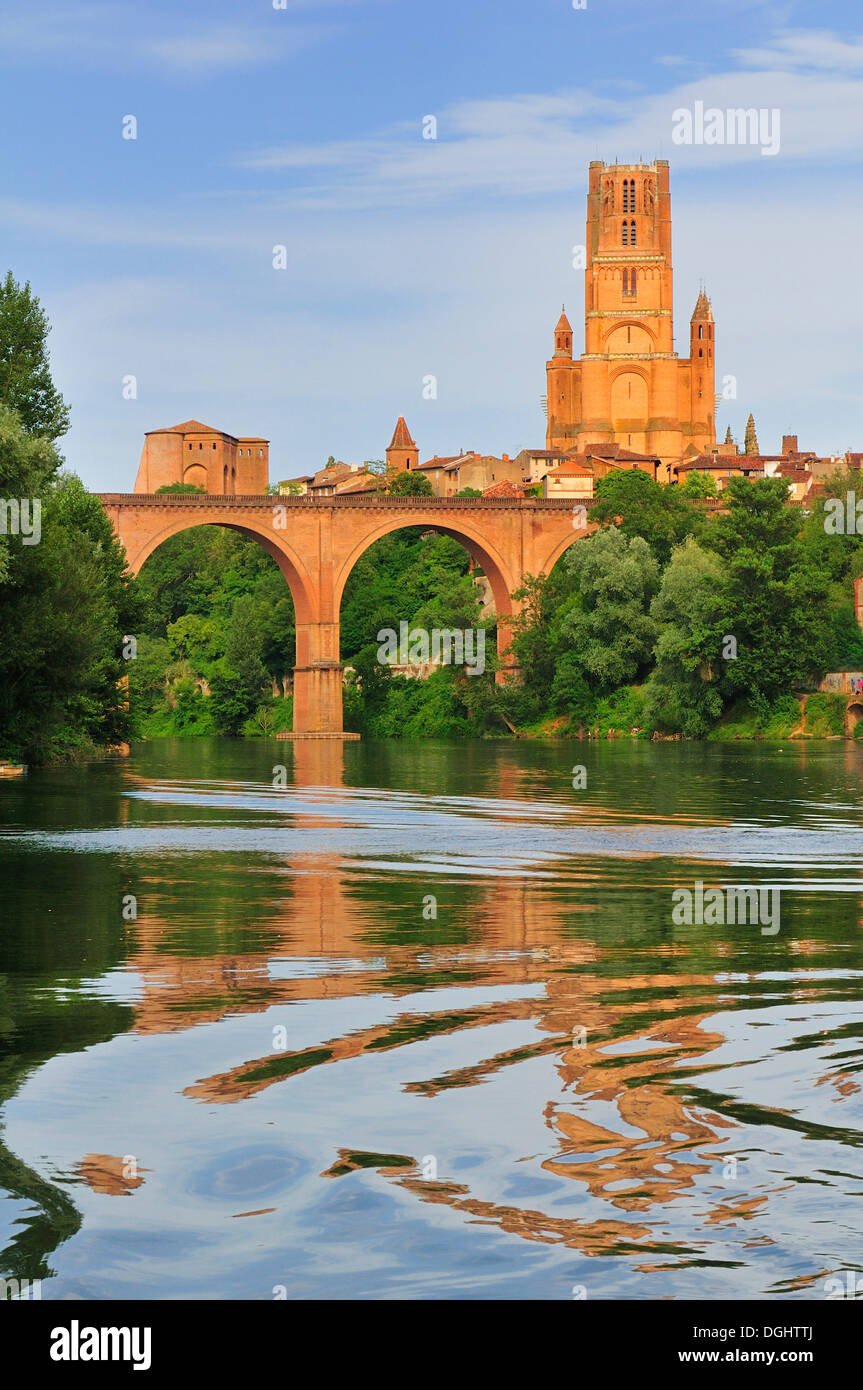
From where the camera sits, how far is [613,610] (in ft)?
224

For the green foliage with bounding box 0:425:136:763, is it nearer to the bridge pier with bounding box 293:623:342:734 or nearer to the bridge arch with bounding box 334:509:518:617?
the bridge pier with bounding box 293:623:342:734

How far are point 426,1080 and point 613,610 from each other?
60.2 meters

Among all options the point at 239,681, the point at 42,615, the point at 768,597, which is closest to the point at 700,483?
the point at 239,681

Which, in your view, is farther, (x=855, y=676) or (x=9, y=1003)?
(x=855, y=676)

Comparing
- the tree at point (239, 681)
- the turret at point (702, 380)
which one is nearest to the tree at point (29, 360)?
the tree at point (239, 681)

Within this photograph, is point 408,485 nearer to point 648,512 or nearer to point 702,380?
point 702,380

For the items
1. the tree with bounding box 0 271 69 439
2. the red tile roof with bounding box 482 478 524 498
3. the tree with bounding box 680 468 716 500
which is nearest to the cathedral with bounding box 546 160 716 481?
the tree with bounding box 680 468 716 500

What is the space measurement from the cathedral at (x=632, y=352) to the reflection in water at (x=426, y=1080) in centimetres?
10478

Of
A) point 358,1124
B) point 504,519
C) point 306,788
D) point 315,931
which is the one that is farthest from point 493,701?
point 358,1124

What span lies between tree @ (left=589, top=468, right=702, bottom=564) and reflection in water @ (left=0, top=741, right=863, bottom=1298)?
180ft

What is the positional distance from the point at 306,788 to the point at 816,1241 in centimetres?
3083

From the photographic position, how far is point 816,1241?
6.32m
